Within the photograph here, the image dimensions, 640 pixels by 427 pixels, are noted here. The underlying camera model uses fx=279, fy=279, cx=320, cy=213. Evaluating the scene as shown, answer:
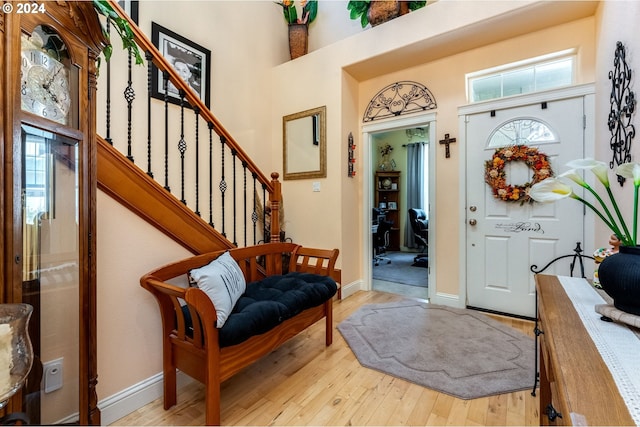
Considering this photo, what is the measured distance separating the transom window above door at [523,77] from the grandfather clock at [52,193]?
312cm

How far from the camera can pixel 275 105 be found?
3736 millimetres

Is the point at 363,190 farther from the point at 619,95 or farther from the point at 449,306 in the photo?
the point at 619,95

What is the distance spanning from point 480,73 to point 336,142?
5.26 feet

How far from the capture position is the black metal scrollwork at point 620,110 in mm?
1509

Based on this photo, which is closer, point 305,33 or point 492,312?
point 492,312

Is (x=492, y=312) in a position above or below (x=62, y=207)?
below

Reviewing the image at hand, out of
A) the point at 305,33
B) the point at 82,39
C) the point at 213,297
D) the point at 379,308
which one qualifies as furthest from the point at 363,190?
the point at 82,39

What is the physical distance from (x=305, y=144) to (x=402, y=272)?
8.39 ft


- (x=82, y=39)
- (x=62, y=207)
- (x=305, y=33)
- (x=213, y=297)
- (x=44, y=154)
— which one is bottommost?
(x=213, y=297)

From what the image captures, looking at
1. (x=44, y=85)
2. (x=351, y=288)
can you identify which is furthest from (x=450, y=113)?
(x=44, y=85)

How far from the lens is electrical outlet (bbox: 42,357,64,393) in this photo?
104 cm

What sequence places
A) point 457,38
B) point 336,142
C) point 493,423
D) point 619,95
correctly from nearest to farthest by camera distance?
point 493,423
point 619,95
point 457,38
point 336,142

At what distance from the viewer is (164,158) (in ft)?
8.86

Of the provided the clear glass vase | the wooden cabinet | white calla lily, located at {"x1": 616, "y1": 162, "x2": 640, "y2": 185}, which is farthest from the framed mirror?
the wooden cabinet
